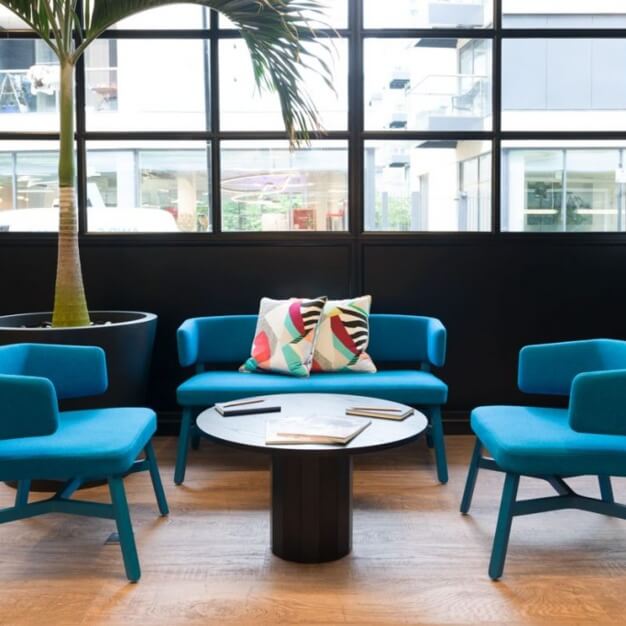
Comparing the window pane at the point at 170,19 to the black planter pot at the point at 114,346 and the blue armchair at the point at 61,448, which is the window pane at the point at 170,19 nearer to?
the black planter pot at the point at 114,346

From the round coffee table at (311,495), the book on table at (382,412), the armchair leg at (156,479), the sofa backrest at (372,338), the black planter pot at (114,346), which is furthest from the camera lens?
the sofa backrest at (372,338)

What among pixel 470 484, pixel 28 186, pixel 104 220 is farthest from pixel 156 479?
pixel 28 186

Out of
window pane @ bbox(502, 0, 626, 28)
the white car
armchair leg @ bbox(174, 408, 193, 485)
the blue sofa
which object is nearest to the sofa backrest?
the blue sofa

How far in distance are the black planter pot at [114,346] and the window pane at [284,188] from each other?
3.10ft

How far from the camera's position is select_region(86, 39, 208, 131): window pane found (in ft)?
13.4

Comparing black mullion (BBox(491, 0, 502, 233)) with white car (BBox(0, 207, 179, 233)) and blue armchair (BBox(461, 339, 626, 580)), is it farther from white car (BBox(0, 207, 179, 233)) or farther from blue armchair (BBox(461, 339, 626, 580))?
white car (BBox(0, 207, 179, 233))

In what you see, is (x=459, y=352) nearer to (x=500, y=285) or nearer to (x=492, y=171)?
(x=500, y=285)

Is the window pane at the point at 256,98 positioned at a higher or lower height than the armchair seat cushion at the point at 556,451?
higher

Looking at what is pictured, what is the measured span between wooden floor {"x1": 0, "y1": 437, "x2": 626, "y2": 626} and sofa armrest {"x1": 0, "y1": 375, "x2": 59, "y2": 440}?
1.58 feet

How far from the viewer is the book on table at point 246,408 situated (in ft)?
8.81

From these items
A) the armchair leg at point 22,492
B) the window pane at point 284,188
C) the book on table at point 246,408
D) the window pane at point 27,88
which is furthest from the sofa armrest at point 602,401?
the window pane at point 27,88

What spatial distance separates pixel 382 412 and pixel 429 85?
2203mm

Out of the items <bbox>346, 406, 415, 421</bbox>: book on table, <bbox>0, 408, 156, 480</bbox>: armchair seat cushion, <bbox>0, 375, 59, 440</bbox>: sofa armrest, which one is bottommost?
<bbox>0, 408, 156, 480</bbox>: armchair seat cushion

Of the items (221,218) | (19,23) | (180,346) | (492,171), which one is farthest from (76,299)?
(492,171)
